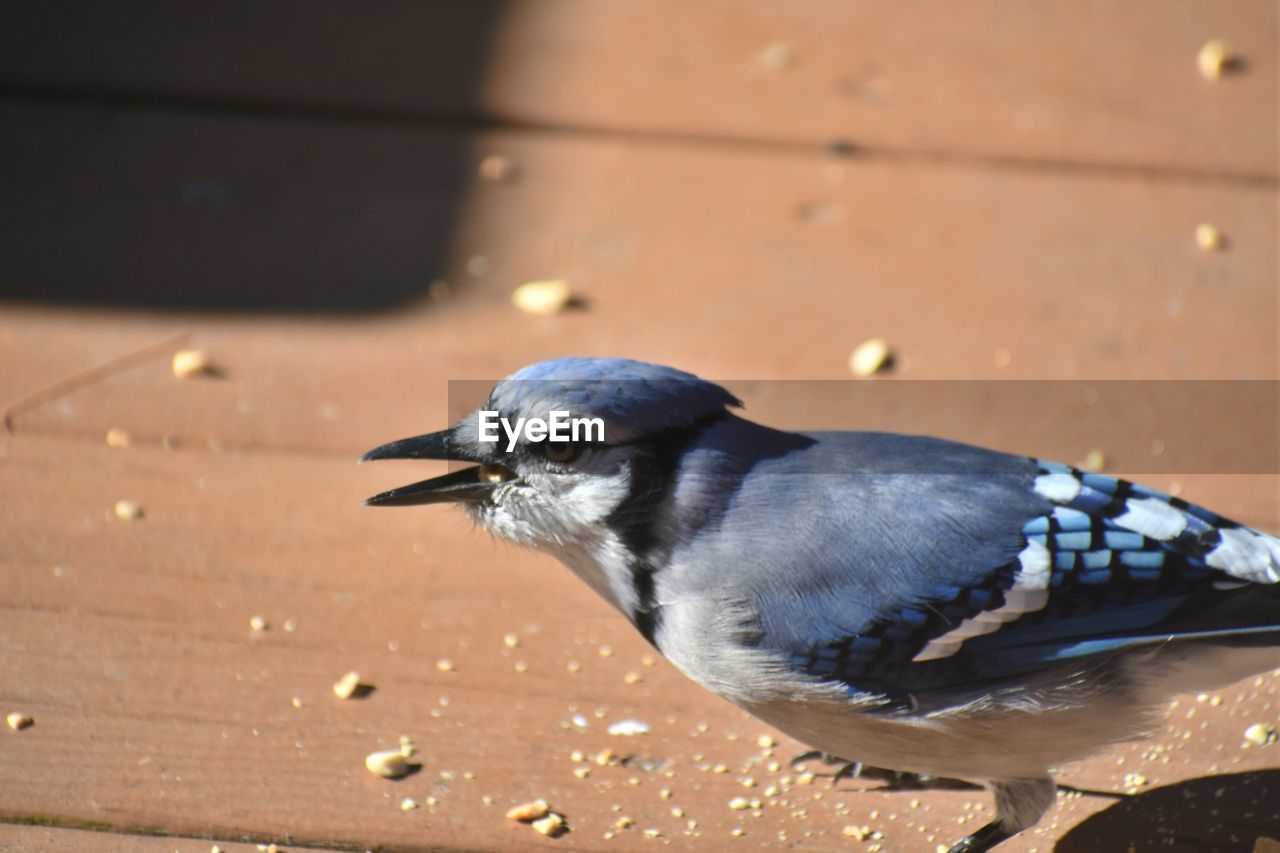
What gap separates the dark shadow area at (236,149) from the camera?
225 centimetres

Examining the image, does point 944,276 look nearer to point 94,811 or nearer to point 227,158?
point 227,158

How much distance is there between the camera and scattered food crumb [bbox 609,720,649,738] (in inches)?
61.2

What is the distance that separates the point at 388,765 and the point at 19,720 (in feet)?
1.29

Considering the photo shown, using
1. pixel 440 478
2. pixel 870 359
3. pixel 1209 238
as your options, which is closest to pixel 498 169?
pixel 870 359

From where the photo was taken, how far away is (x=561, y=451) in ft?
4.71

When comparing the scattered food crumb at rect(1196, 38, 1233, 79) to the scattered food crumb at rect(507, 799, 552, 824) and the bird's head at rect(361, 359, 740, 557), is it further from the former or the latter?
the scattered food crumb at rect(507, 799, 552, 824)

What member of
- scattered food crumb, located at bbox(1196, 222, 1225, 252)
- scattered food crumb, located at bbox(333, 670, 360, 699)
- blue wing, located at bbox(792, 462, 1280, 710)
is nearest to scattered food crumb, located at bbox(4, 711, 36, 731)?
A: scattered food crumb, located at bbox(333, 670, 360, 699)

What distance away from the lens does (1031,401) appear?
6.74 feet

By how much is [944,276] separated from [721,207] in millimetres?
390

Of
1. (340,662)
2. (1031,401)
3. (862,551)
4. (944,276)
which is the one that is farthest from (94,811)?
(944,276)

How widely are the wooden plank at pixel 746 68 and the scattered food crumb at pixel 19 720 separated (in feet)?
4.43

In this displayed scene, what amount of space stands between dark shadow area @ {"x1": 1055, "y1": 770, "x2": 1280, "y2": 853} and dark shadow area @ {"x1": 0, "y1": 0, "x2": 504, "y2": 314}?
129 cm

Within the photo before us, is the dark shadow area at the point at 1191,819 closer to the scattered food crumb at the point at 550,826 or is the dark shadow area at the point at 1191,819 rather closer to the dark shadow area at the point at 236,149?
the scattered food crumb at the point at 550,826

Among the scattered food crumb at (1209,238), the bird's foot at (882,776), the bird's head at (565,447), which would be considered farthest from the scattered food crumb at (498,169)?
the bird's foot at (882,776)
